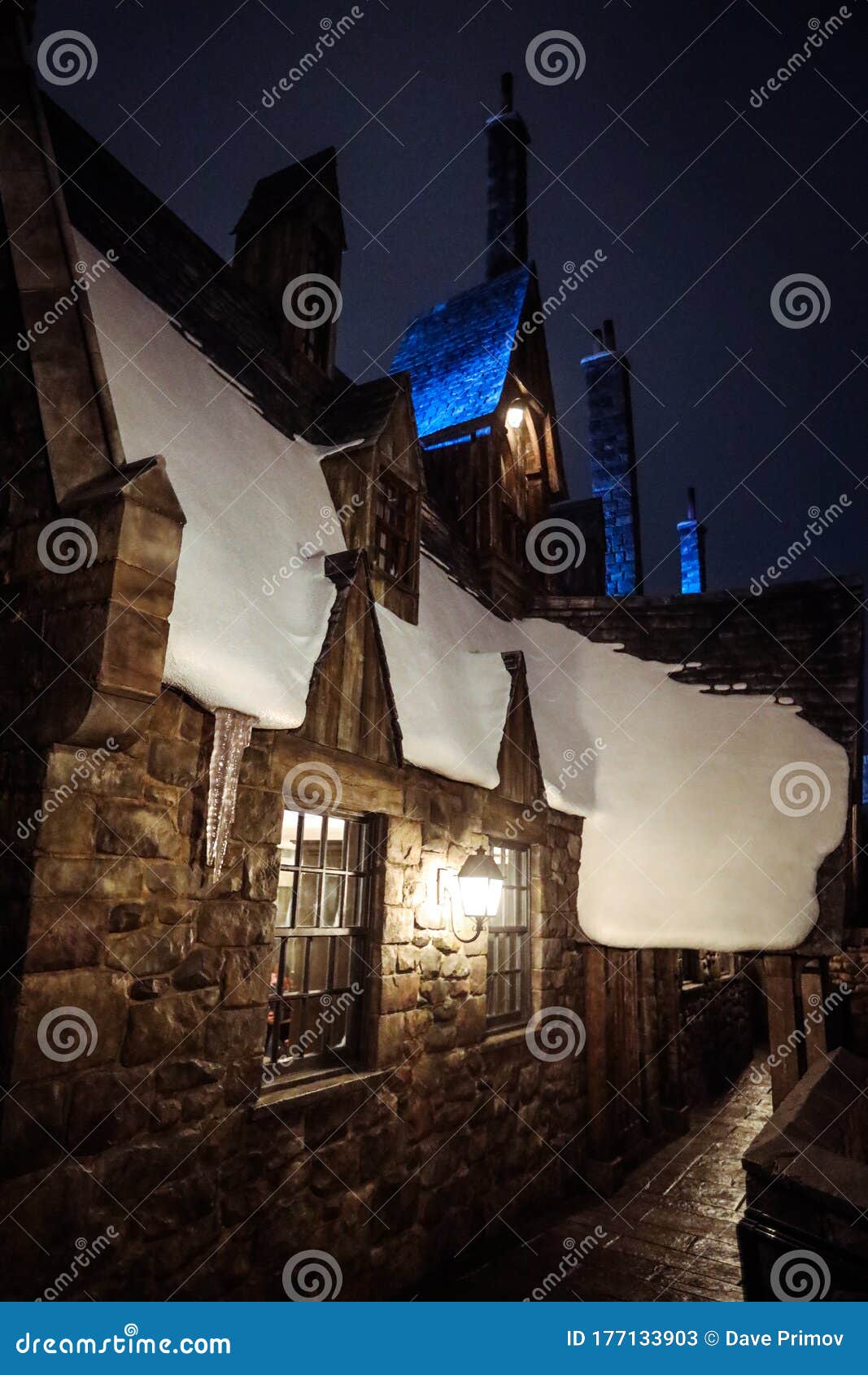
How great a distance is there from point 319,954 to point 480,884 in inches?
54.8

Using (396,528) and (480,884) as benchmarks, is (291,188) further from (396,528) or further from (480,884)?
(480,884)

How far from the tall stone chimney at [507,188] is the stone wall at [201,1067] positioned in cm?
1247

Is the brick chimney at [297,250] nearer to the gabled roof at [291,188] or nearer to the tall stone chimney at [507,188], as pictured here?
the gabled roof at [291,188]

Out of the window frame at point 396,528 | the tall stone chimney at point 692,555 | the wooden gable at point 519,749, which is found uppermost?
the tall stone chimney at point 692,555

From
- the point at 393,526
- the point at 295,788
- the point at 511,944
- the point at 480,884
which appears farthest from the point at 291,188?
the point at 511,944

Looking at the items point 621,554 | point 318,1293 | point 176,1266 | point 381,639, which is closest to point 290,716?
point 381,639

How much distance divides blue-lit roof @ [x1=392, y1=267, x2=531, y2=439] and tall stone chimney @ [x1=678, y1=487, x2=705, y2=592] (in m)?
19.5

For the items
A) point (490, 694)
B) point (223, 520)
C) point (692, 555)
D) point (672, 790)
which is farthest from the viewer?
point (692, 555)

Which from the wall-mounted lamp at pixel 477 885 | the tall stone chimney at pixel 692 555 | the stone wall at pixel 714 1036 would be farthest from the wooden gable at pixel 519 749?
the tall stone chimney at pixel 692 555

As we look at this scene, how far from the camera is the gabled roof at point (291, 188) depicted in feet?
23.4

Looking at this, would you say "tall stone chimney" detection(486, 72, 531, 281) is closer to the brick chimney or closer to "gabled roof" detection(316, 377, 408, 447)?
the brick chimney

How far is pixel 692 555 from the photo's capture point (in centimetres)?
2931

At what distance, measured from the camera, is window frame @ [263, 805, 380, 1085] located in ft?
14.4

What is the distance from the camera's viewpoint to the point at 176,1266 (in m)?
3.36
